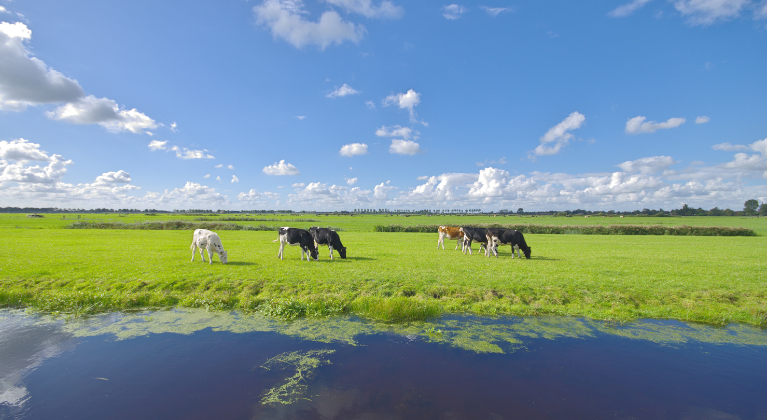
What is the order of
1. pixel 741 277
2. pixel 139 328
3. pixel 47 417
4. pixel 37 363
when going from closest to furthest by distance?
pixel 47 417 → pixel 37 363 → pixel 139 328 → pixel 741 277

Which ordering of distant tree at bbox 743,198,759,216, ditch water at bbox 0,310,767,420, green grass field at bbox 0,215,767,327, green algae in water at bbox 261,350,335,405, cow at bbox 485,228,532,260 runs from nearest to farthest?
ditch water at bbox 0,310,767,420 → green algae in water at bbox 261,350,335,405 → green grass field at bbox 0,215,767,327 → cow at bbox 485,228,532,260 → distant tree at bbox 743,198,759,216

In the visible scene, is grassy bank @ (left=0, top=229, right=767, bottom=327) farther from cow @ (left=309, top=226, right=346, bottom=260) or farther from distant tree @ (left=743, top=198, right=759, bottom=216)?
distant tree @ (left=743, top=198, right=759, bottom=216)

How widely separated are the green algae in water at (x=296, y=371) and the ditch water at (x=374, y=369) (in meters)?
0.04

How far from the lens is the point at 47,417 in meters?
5.41

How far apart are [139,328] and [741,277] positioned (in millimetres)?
24696

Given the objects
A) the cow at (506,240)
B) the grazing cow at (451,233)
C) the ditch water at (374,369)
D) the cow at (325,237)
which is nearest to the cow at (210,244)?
the cow at (325,237)

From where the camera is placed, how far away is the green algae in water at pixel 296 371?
6.05 meters

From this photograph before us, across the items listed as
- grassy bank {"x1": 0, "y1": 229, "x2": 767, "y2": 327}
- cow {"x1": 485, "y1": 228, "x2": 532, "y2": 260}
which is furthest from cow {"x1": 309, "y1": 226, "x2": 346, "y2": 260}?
cow {"x1": 485, "y1": 228, "x2": 532, "y2": 260}

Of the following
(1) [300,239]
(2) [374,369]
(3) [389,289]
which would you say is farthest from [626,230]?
(2) [374,369]

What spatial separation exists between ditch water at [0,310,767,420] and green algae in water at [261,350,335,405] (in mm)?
39

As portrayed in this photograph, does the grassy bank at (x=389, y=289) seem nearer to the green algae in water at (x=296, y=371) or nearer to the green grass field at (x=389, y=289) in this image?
the green grass field at (x=389, y=289)

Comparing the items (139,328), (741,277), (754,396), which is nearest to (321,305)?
(139,328)

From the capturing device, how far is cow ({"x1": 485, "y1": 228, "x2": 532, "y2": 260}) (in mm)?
20891

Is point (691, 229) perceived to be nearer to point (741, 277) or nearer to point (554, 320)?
point (741, 277)
